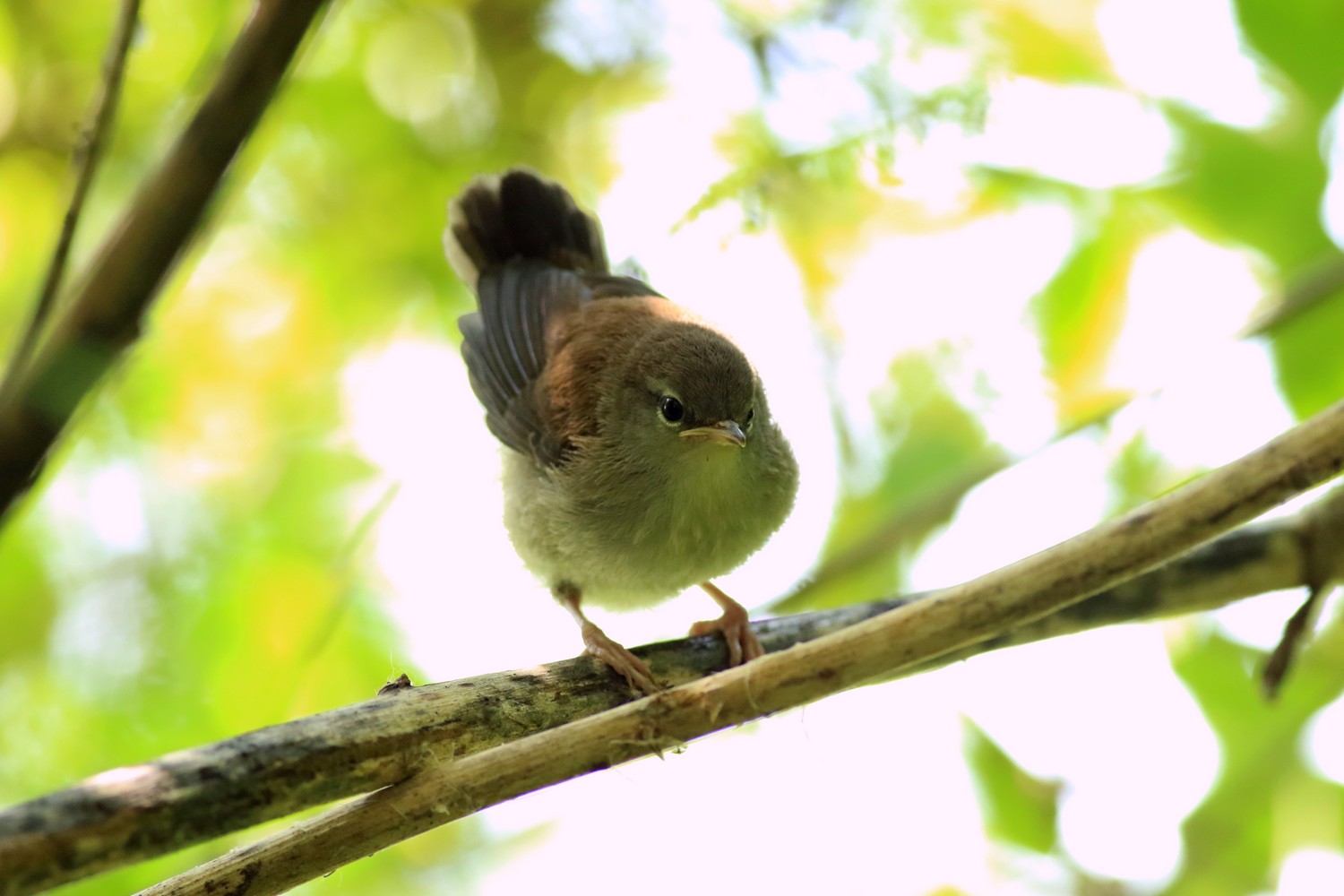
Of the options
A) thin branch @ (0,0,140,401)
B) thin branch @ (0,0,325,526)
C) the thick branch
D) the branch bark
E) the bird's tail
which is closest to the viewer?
the branch bark

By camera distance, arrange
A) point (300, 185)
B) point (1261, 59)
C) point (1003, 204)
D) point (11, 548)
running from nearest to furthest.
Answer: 1. point (1261, 59)
2. point (11, 548)
3. point (1003, 204)
4. point (300, 185)

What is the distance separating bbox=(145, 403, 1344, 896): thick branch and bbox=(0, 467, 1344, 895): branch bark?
11cm

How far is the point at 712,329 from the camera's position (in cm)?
438

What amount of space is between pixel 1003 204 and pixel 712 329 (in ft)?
3.75

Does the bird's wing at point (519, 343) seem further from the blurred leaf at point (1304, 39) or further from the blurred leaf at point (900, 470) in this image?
the blurred leaf at point (1304, 39)

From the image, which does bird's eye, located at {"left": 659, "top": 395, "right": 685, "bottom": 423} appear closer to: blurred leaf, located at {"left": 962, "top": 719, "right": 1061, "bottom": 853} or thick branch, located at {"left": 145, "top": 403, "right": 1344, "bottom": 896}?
blurred leaf, located at {"left": 962, "top": 719, "right": 1061, "bottom": 853}

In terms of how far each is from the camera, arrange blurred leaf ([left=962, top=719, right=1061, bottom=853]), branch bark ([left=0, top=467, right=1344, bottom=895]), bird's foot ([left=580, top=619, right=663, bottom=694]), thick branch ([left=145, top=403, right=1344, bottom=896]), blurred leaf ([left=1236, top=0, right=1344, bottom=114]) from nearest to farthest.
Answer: branch bark ([left=0, top=467, right=1344, bottom=895]), thick branch ([left=145, top=403, right=1344, bottom=896]), bird's foot ([left=580, top=619, right=663, bottom=694]), blurred leaf ([left=1236, top=0, right=1344, bottom=114]), blurred leaf ([left=962, top=719, right=1061, bottom=853])

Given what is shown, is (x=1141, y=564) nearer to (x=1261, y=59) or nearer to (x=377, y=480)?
(x=1261, y=59)

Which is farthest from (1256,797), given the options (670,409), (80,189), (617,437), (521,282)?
(80,189)

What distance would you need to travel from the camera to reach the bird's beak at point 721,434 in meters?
3.97

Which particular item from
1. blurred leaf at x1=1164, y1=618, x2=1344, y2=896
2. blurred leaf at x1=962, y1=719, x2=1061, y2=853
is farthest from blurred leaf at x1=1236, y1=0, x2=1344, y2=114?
blurred leaf at x1=962, y1=719, x2=1061, y2=853

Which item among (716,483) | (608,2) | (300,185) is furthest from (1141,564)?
(300,185)

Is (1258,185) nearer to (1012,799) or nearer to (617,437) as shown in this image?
(1012,799)

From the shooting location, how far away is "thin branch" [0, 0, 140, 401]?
2.65 m
